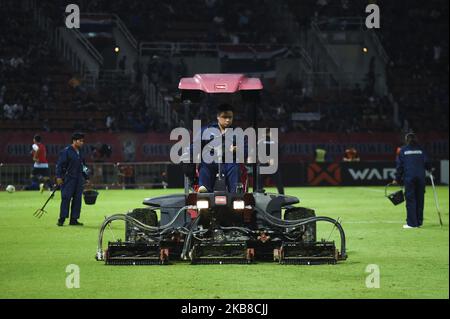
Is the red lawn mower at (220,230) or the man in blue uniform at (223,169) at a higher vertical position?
the man in blue uniform at (223,169)

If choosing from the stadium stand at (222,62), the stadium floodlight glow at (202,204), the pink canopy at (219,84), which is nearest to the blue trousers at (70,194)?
the pink canopy at (219,84)

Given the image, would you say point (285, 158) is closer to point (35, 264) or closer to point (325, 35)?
point (325, 35)

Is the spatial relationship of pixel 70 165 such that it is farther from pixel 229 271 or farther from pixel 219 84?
pixel 229 271

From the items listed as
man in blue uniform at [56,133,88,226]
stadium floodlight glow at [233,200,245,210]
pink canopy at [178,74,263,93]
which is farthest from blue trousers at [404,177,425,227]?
stadium floodlight glow at [233,200,245,210]

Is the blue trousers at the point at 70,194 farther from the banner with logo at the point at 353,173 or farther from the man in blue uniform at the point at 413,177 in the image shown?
the banner with logo at the point at 353,173

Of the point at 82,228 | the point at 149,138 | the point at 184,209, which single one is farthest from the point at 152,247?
the point at 149,138

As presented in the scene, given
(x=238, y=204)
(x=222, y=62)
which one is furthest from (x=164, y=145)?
(x=238, y=204)

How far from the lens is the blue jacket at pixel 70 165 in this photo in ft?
76.6

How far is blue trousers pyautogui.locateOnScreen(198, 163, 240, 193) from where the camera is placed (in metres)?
15.6

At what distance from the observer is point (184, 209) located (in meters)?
15.3

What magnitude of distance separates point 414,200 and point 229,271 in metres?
9.51

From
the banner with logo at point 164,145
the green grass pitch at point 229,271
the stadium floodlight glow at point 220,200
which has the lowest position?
the green grass pitch at point 229,271
